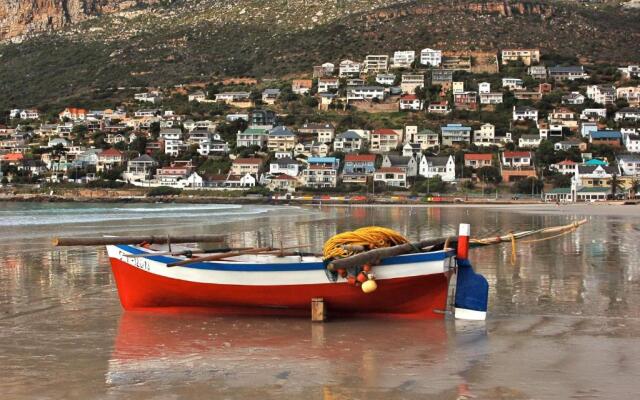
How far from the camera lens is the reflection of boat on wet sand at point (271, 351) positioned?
791 centimetres

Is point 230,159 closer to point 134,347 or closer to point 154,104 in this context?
point 154,104

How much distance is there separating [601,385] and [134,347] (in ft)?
18.5

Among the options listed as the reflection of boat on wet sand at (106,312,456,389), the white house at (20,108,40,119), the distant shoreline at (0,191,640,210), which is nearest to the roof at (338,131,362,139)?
the distant shoreline at (0,191,640,210)

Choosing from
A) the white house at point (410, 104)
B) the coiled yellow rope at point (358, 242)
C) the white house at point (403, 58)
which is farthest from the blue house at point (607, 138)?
the coiled yellow rope at point (358, 242)

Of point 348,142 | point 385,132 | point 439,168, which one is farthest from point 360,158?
point 385,132

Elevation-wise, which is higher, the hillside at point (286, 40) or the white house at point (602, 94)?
the hillside at point (286, 40)

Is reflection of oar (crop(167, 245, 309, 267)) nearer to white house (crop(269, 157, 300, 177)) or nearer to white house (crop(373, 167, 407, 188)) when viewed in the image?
white house (crop(373, 167, 407, 188))

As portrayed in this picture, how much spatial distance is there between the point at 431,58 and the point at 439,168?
51.1 metres

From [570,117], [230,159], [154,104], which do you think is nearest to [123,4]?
[154,104]

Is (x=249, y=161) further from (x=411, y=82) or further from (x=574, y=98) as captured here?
(x=574, y=98)

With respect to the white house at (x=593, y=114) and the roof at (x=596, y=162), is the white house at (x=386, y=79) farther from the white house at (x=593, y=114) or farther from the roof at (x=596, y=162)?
the roof at (x=596, y=162)

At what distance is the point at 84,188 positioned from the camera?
8662 centimetres

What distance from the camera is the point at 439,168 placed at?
86.1 metres

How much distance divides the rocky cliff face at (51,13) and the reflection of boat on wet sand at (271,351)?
620 feet
